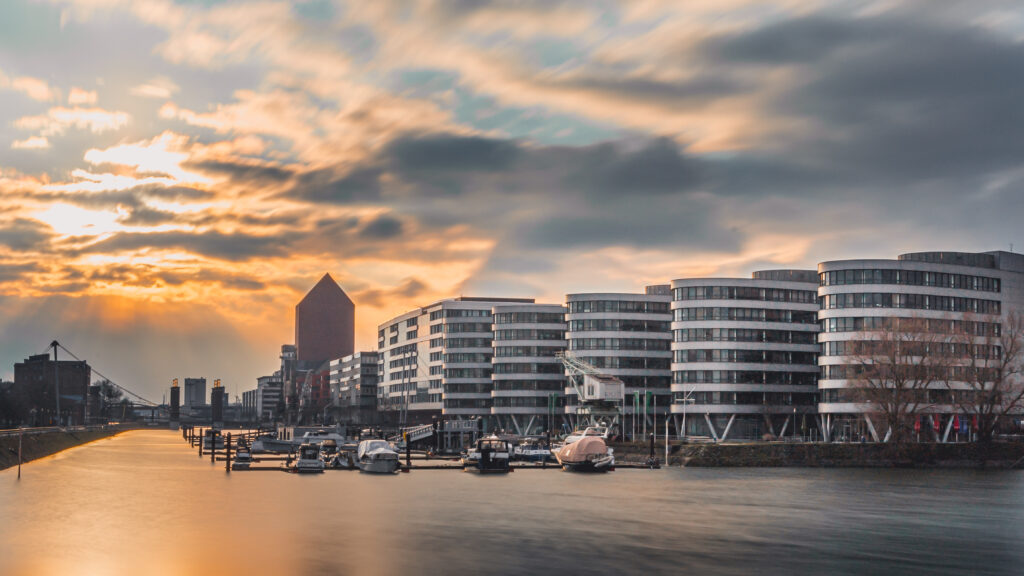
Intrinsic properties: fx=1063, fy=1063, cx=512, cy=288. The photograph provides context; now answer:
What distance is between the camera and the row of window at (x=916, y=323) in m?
152

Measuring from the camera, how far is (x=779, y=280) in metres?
189

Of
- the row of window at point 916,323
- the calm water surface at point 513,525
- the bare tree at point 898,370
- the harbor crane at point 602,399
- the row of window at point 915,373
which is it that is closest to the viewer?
the calm water surface at point 513,525

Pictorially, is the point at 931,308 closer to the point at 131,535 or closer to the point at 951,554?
the point at 951,554

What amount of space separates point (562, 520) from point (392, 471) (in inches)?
2295

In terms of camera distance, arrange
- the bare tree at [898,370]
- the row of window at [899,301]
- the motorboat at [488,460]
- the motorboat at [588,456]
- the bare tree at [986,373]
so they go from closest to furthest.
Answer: the motorboat at [488,460] < the motorboat at [588,456] < the bare tree at [898,370] < the bare tree at [986,373] < the row of window at [899,301]

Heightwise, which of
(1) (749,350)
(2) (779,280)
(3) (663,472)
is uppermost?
(2) (779,280)

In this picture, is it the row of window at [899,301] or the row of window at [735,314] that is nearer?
the row of window at [899,301]

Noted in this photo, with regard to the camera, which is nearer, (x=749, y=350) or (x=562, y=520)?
(x=562, y=520)

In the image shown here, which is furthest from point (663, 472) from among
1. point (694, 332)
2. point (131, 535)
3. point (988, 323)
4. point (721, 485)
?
point (131, 535)

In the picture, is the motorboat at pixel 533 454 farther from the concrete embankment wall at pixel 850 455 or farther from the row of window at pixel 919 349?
the row of window at pixel 919 349

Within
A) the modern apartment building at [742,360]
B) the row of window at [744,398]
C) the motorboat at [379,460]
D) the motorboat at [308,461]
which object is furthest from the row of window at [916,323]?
the motorboat at [308,461]

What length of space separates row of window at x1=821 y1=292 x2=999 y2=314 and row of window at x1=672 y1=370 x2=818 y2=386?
1976 cm

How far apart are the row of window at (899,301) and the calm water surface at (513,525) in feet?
137

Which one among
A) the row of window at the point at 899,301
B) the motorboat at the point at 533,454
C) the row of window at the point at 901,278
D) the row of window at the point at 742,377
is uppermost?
the row of window at the point at 901,278
